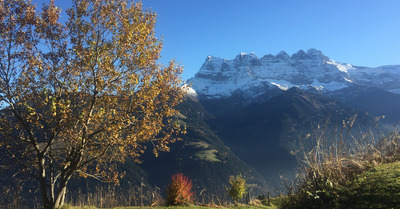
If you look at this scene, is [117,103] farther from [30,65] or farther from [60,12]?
[60,12]

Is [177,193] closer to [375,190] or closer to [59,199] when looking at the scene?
[59,199]

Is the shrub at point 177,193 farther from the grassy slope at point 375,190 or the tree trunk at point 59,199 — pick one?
the grassy slope at point 375,190

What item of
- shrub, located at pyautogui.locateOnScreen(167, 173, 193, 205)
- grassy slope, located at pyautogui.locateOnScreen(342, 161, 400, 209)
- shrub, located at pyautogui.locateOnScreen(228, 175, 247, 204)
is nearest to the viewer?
grassy slope, located at pyautogui.locateOnScreen(342, 161, 400, 209)

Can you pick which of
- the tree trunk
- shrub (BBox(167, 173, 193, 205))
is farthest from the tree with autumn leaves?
shrub (BBox(167, 173, 193, 205))

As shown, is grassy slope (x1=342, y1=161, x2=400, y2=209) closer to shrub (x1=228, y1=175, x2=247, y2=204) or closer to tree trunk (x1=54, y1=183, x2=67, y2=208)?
tree trunk (x1=54, y1=183, x2=67, y2=208)

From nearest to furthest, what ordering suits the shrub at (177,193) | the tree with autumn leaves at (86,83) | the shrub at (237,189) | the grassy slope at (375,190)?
the grassy slope at (375,190) < the tree with autumn leaves at (86,83) < the shrub at (177,193) < the shrub at (237,189)

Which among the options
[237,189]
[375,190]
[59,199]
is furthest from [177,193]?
[375,190]

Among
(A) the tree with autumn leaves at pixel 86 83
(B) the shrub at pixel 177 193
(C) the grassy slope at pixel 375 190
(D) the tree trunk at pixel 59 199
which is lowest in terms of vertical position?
(B) the shrub at pixel 177 193

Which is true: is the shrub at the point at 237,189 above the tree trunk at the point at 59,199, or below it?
below

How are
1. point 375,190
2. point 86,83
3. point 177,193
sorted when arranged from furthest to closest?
1. point 177,193
2. point 86,83
3. point 375,190

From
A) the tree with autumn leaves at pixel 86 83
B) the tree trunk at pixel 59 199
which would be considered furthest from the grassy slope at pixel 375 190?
the tree trunk at pixel 59 199

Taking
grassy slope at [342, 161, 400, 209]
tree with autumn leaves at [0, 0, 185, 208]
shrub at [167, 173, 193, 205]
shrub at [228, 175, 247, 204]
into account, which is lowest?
shrub at [228, 175, 247, 204]

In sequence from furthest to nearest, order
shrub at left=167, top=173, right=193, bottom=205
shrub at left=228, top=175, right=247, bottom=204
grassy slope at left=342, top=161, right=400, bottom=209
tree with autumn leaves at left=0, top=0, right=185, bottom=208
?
shrub at left=228, top=175, right=247, bottom=204, shrub at left=167, top=173, right=193, bottom=205, tree with autumn leaves at left=0, top=0, right=185, bottom=208, grassy slope at left=342, top=161, right=400, bottom=209

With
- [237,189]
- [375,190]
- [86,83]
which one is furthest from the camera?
[237,189]
